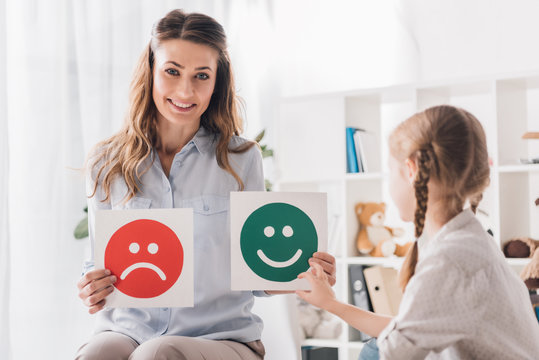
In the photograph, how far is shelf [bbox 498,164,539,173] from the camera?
2539 mm

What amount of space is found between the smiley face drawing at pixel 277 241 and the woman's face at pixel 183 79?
0.38m

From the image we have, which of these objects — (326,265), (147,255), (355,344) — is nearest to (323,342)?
(355,344)

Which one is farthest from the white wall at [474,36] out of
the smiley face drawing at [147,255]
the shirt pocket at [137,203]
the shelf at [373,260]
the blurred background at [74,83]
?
the smiley face drawing at [147,255]

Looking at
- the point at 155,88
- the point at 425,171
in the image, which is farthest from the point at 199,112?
the point at 425,171

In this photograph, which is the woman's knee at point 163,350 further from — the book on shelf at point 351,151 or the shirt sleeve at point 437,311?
the book on shelf at point 351,151

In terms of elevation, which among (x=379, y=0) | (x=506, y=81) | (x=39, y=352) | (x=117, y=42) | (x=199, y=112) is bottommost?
(x=39, y=352)

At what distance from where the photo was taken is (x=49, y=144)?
7.70 feet

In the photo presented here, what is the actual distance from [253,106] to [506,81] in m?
1.63

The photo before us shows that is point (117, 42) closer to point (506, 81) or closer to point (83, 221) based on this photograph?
point (83, 221)

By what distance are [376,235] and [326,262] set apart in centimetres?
153

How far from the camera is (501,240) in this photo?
2586mm

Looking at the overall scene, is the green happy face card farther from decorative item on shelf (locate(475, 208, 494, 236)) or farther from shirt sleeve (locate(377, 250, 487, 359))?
decorative item on shelf (locate(475, 208, 494, 236))

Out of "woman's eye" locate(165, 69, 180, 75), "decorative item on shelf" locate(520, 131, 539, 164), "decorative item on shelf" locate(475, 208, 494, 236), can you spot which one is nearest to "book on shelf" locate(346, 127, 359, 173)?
"decorative item on shelf" locate(475, 208, 494, 236)

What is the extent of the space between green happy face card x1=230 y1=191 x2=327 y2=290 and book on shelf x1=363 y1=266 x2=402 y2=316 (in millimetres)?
1431
